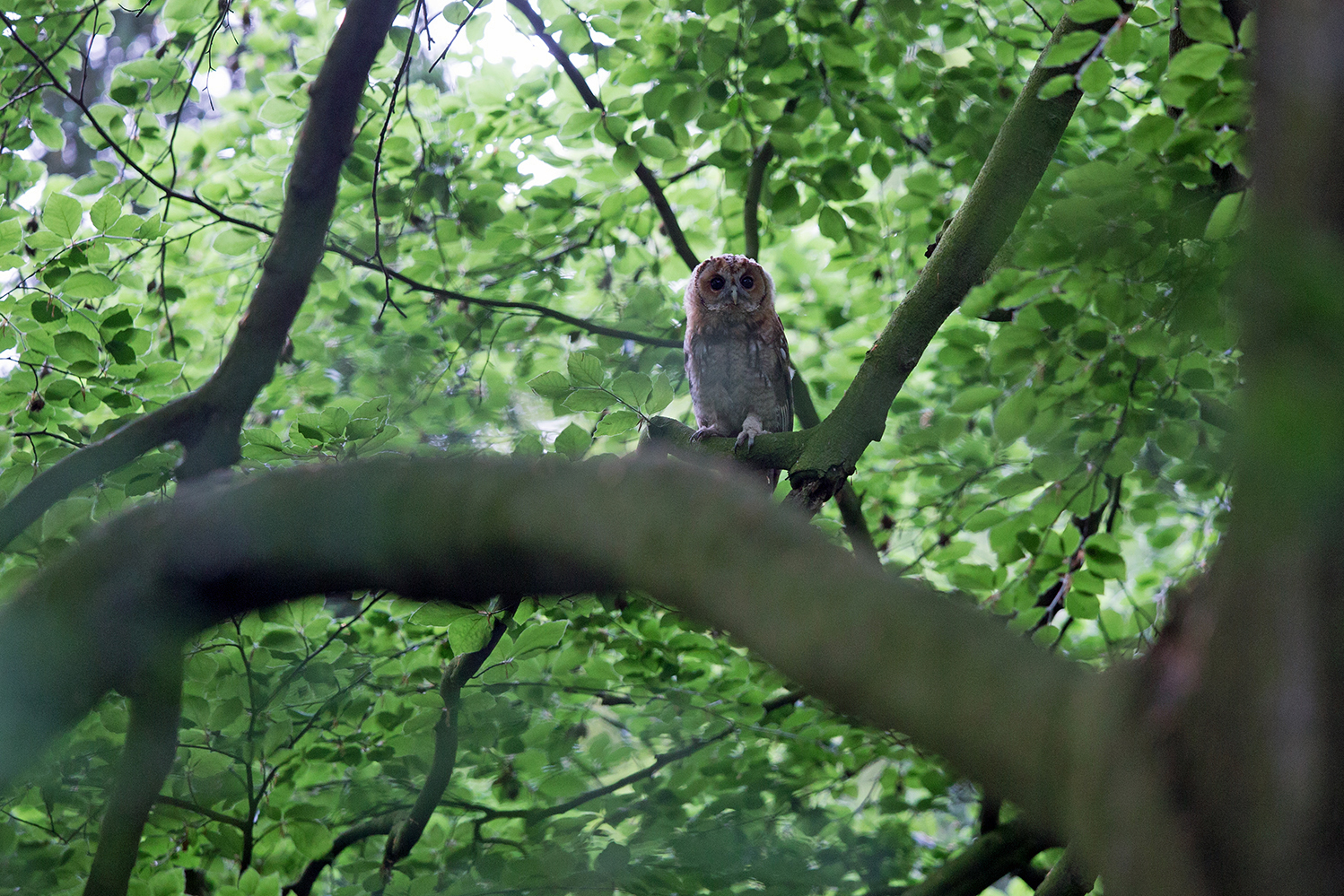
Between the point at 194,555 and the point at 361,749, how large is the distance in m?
2.86

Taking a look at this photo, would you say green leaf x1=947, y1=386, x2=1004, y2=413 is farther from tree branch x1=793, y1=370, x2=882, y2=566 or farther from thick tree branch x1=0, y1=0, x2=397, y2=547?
thick tree branch x1=0, y1=0, x2=397, y2=547

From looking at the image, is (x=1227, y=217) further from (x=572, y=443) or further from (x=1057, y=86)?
(x=572, y=443)

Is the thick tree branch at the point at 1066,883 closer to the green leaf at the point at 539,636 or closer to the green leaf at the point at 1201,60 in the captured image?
the green leaf at the point at 539,636

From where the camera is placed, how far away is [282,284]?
3039 millimetres

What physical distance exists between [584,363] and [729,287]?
9.67ft

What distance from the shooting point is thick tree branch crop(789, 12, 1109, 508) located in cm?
281

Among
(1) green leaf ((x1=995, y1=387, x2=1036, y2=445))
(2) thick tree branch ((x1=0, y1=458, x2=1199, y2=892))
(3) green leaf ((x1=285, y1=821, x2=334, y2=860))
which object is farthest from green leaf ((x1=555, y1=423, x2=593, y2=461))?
(3) green leaf ((x1=285, y1=821, x2=334, y2=860))

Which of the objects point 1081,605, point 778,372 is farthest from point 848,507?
point 778,372

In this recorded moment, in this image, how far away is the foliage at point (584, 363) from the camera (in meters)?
3.09

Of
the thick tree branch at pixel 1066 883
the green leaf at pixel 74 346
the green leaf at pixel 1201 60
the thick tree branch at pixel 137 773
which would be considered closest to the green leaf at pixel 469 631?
the thick tree branch at pixel 137 773

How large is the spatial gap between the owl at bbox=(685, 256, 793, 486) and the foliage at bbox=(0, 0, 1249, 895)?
244 millimetres

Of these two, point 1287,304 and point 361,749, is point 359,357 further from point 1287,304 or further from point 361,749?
point 1287,304

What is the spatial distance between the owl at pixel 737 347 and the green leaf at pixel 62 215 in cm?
309

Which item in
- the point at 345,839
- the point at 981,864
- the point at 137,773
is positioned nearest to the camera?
the point at 137,773
